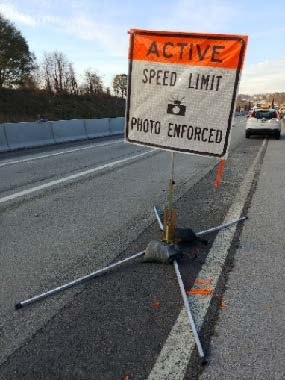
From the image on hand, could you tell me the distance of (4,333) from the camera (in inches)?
106

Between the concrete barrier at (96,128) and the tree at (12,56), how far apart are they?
59.7ft

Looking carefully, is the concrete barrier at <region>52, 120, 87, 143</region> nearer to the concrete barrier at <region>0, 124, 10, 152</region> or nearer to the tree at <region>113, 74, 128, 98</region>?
the concrete barrier at <region>0, 124, 10, 152</region>

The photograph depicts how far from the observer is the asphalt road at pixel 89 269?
245cm

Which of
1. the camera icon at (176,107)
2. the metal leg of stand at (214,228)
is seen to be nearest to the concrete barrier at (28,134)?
the metal leg of stand at (214,228)

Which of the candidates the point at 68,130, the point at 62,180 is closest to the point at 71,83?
the point at 68,130

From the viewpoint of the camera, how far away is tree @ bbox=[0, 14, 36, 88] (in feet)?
118

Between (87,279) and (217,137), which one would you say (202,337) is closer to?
(87,279)

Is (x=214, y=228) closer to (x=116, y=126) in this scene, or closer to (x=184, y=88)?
(x=184, y=88)

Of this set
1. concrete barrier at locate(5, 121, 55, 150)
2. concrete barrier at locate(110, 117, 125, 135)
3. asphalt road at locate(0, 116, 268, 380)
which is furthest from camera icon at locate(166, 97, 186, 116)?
concrete barrier at locate(110, 117, 125, 135)

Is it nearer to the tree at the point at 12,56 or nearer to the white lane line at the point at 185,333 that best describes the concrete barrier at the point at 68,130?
the white lane line at the point at 185,333

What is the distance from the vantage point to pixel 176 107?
3838mm

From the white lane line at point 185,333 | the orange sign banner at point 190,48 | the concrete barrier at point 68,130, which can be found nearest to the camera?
the white lane line at point 185,333

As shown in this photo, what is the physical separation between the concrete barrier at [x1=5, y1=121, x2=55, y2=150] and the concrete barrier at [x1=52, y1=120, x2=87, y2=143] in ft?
1.46

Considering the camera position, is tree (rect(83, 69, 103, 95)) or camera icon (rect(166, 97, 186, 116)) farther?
tree (rect(83, 69, 103, 95))
